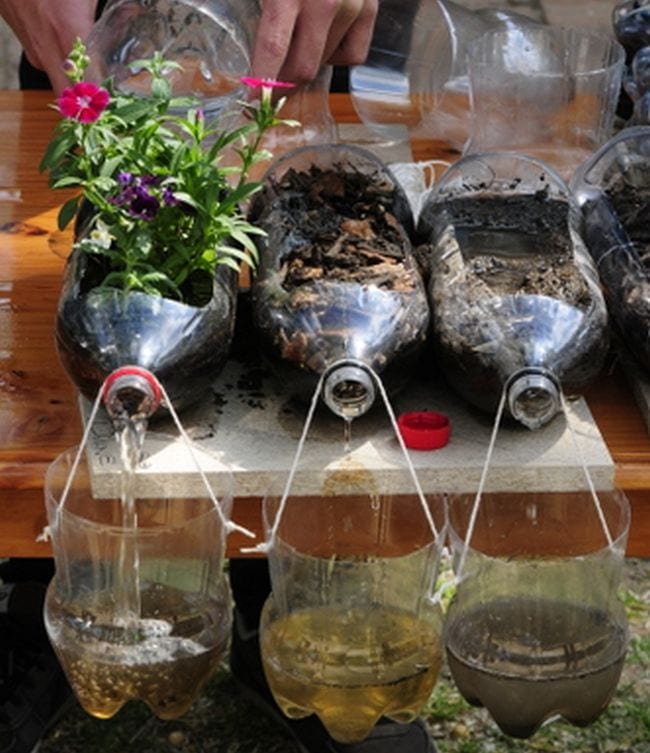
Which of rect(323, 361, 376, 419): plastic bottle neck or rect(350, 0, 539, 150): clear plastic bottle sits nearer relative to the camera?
rect(323, 361, 376, 419): plastic bottle neck

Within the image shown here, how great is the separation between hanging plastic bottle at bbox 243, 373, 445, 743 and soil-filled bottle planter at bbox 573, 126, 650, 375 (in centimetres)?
28

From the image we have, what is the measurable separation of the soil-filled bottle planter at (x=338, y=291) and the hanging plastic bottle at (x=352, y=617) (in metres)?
0.03

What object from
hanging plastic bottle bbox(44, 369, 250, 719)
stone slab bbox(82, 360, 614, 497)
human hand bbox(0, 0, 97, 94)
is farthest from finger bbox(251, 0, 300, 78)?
hanging plastic bottle bbox(44, 369, 250, 719)

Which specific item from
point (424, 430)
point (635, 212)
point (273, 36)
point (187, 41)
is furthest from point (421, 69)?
point (424, 430)

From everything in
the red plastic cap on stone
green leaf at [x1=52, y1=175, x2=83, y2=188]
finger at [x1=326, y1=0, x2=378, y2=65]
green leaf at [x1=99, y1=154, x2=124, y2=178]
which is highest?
green leaf at [x1=99, y1=154, x2=124, y2=178]

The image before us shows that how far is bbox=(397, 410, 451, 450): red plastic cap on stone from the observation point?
4.70ft

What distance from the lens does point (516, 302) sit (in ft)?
4.74

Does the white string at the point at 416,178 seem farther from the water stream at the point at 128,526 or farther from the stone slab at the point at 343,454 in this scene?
the water stream at the point at 128,526

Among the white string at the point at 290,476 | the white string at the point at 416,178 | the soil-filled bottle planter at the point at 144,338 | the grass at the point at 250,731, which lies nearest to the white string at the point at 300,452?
the white string at the point at 290,476

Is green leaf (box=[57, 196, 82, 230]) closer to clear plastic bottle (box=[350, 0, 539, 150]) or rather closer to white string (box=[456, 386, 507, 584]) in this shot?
white string (box=[456, 386, 507, 584])

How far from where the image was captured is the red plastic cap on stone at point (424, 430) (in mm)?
1433

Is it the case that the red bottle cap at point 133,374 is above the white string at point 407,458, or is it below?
above

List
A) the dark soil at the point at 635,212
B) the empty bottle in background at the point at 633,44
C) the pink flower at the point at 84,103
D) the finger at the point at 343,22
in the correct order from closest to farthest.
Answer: the pink flower at the point at 84,103, the dark soil at the point at 635,212, the finger at the point at 343,22, the empty bottle in background at the point at 633,44

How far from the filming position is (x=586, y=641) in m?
1.29
